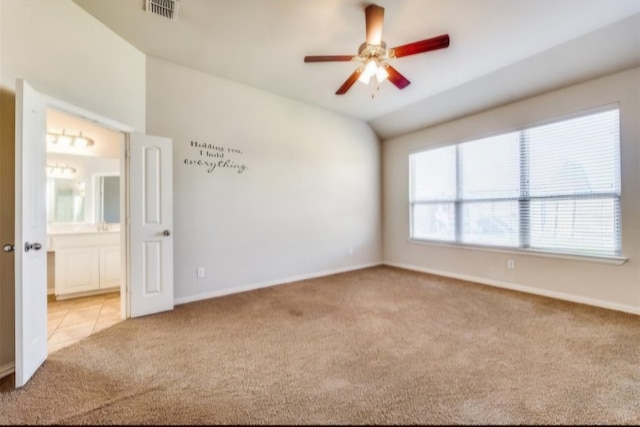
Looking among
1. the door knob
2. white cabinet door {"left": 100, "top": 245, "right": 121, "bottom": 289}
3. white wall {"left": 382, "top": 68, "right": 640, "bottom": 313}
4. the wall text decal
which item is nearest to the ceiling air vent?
the wall text decal

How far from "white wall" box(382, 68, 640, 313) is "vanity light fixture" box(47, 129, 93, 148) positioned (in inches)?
208

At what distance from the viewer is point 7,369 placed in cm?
193

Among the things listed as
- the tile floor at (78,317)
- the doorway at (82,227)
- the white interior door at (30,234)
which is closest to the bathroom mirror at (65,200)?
the doorway at (82,227)

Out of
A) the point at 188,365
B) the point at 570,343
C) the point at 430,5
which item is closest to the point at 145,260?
the point at 188,365

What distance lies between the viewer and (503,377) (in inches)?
72.9

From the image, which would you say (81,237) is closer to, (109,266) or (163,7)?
(109,266)

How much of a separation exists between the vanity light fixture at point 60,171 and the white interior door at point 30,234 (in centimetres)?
291

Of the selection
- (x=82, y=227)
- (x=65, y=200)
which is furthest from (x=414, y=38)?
(x=65, y=200)

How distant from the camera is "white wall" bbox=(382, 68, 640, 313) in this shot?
2963 mm

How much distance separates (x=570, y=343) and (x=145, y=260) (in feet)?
13.7

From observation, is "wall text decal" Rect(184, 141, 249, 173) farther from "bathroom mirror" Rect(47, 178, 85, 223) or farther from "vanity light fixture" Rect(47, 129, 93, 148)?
"bathroom mirror" Rect(47, 178, 85, 223)

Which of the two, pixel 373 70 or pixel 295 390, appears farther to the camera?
pixel 373 70

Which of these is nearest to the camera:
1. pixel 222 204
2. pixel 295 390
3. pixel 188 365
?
pixel 295 390

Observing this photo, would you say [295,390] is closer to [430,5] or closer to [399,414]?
[399,414]
